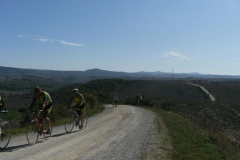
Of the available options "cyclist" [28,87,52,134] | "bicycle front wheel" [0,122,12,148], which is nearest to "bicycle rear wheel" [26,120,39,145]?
"cyclist" [28,87,52,134]

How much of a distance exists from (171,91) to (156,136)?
65080 mm

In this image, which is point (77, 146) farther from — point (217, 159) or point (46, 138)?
point (217, 159)

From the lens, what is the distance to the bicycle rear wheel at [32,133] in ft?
36.1

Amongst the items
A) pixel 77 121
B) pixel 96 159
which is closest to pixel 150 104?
pixel 77 121

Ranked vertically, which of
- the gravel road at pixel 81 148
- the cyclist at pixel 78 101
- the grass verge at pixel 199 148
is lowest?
the grass verge at pixel 199 148

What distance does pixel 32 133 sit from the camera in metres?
11.2

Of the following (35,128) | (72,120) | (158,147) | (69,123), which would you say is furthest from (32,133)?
(158,147)

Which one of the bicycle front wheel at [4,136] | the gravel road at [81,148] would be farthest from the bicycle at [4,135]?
the gravel road at [81,148]

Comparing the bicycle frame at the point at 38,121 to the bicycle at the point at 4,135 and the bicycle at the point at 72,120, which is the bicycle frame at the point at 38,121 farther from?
the bicycle at the point at 72,120

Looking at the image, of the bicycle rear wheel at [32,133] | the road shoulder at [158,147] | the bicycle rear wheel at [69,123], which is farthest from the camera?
the bicycle rear wheel at [69,123]

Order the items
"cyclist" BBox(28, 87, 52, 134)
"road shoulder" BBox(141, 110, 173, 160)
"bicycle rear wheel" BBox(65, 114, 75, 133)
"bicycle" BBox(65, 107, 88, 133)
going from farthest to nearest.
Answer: "bicycle" BBox(65, 107, 88, 133) < "bicycle rear wheel" BBox(65, 114, 75, 133) < "cyclist" BBox(28, 87, 52, 134) < "road shoulder" BBox(141, 110, 173, 160)

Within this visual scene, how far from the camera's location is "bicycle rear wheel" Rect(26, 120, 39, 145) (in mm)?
11014

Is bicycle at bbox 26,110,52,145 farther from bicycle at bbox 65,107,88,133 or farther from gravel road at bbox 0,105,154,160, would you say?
bicycle at bbox 65,107,88,133

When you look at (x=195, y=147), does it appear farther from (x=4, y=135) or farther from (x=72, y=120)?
(x=4, y=135)
